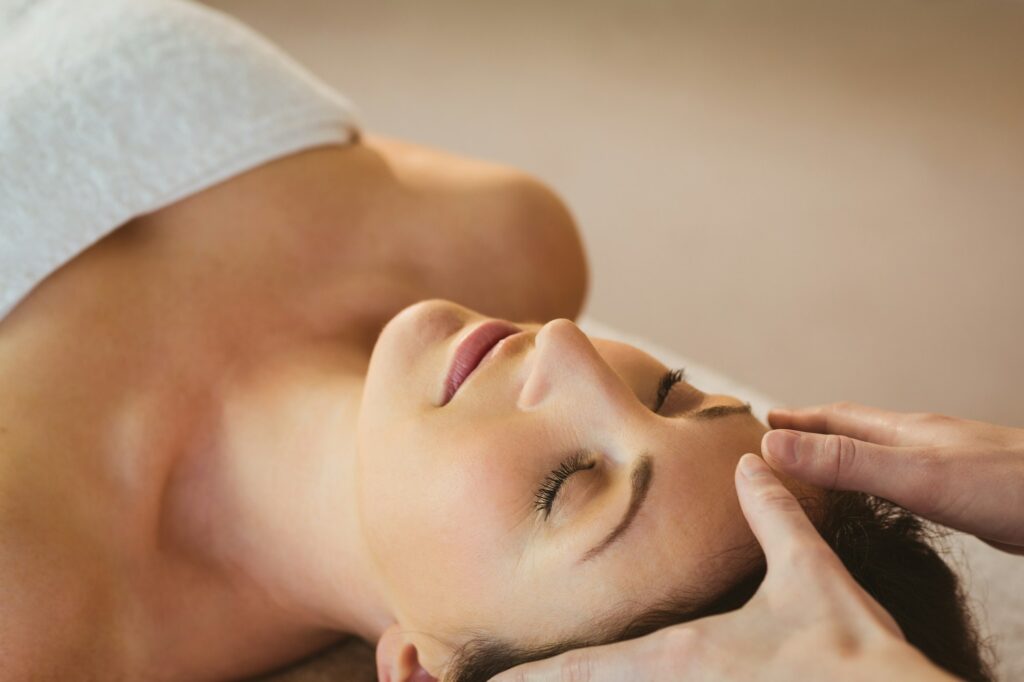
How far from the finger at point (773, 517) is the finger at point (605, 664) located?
12 cm

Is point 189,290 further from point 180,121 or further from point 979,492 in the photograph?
point 979,492

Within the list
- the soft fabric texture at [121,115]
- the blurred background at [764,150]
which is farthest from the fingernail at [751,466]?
the blurred background at [764,150]

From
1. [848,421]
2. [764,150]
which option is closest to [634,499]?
[848,421]

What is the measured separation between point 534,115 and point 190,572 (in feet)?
6.42

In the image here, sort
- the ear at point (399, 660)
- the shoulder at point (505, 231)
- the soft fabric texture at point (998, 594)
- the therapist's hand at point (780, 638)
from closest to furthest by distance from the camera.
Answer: the therapist's hand at point (780, 638), the ear at point (399, 660), the soft fabric texture at point (998, 594), the shoulder at point (505, 231)

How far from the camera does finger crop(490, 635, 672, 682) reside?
85 centimetres

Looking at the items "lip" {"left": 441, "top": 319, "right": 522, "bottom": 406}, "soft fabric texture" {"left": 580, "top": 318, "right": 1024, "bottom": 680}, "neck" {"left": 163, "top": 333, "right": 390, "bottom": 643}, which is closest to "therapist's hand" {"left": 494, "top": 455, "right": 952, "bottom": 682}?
"lip" {"left": 441, "top": 319, "right": 522, "bottom": 406}

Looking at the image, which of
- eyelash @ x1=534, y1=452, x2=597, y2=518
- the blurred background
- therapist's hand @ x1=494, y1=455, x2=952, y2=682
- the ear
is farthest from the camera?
the blurred background

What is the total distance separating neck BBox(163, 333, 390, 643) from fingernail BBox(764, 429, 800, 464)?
1.57 ft

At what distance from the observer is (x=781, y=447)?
0.95 m

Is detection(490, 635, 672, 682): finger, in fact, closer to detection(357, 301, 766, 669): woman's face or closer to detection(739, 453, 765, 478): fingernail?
detection(357, 301, 766, 669): woman's face

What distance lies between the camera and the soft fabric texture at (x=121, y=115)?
1278 mm

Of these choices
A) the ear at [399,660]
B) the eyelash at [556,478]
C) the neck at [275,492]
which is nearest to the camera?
the eyelash at [556,478]

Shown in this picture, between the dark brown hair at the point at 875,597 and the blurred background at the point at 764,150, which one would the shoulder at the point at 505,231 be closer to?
the dark brown hair at the point at 875,597
